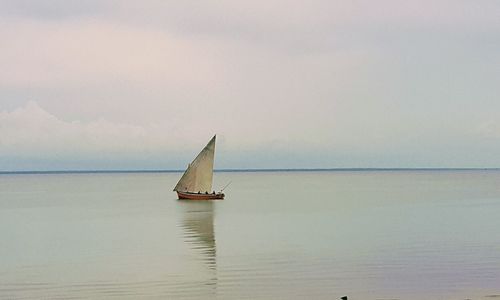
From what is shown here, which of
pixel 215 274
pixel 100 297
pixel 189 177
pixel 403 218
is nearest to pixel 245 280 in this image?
pixel 215 274

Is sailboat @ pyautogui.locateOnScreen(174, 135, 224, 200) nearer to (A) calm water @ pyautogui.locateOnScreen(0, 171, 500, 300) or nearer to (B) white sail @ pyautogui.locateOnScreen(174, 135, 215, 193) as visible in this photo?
(B) white sail @ pyautogui.locateOnScreen(174, 135, 215, 193)

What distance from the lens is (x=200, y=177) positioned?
259 ft

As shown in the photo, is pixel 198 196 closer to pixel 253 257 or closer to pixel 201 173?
pixel 201 173

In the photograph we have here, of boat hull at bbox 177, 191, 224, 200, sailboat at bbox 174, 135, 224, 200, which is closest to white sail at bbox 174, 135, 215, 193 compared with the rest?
sailboat at bbox 174, 135, 224, 200

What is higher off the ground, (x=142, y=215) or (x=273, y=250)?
(x=142, y=215)

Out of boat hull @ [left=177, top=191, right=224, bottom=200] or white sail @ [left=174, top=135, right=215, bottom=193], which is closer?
white sail @ [left=174, top=135, right=215, bottom=193]

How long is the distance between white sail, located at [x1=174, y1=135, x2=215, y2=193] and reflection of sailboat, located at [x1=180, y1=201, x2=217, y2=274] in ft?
7.56

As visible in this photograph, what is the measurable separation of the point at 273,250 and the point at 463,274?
11.3 metres

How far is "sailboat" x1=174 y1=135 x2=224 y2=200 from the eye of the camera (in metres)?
73.8

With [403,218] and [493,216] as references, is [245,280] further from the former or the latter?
[493,216]

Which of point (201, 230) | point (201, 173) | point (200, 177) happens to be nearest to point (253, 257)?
point (201, 230)

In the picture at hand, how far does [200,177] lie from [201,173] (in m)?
1.55

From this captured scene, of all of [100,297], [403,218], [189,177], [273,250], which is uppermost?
[189,177]

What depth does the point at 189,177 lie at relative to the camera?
80.6 meters
